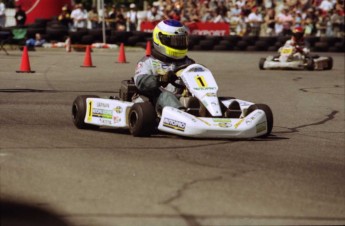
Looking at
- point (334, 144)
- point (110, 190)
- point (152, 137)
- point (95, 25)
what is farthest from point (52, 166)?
point (95, 25)

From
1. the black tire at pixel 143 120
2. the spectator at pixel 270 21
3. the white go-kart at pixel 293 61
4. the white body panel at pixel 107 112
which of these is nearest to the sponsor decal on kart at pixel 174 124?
the black tire at pixel 143 120

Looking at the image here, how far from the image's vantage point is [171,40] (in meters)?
10.4

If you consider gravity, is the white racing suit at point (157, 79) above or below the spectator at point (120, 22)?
above

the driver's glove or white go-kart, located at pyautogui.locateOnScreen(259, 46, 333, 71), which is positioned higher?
the driver's glove

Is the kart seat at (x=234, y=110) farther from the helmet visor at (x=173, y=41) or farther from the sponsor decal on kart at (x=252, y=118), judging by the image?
the helmet visor at (x=173, y=41)

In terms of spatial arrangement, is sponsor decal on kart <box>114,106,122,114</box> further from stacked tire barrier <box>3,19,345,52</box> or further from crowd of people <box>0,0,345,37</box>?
crowd of people <box>0,0,345,37</box>

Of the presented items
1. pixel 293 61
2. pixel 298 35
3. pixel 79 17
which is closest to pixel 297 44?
pixel 298 35

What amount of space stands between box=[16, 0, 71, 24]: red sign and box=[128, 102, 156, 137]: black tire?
874 inches

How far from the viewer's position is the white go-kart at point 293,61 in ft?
74.4

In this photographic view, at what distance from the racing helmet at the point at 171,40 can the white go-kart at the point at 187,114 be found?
312mm

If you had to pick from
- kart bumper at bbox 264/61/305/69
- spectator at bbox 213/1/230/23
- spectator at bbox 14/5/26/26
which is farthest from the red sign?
kart bumper at bbox 264/61/305/69

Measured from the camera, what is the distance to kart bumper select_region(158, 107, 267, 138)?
364 inches

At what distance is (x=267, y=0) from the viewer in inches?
1273

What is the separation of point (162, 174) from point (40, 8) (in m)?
25.1
